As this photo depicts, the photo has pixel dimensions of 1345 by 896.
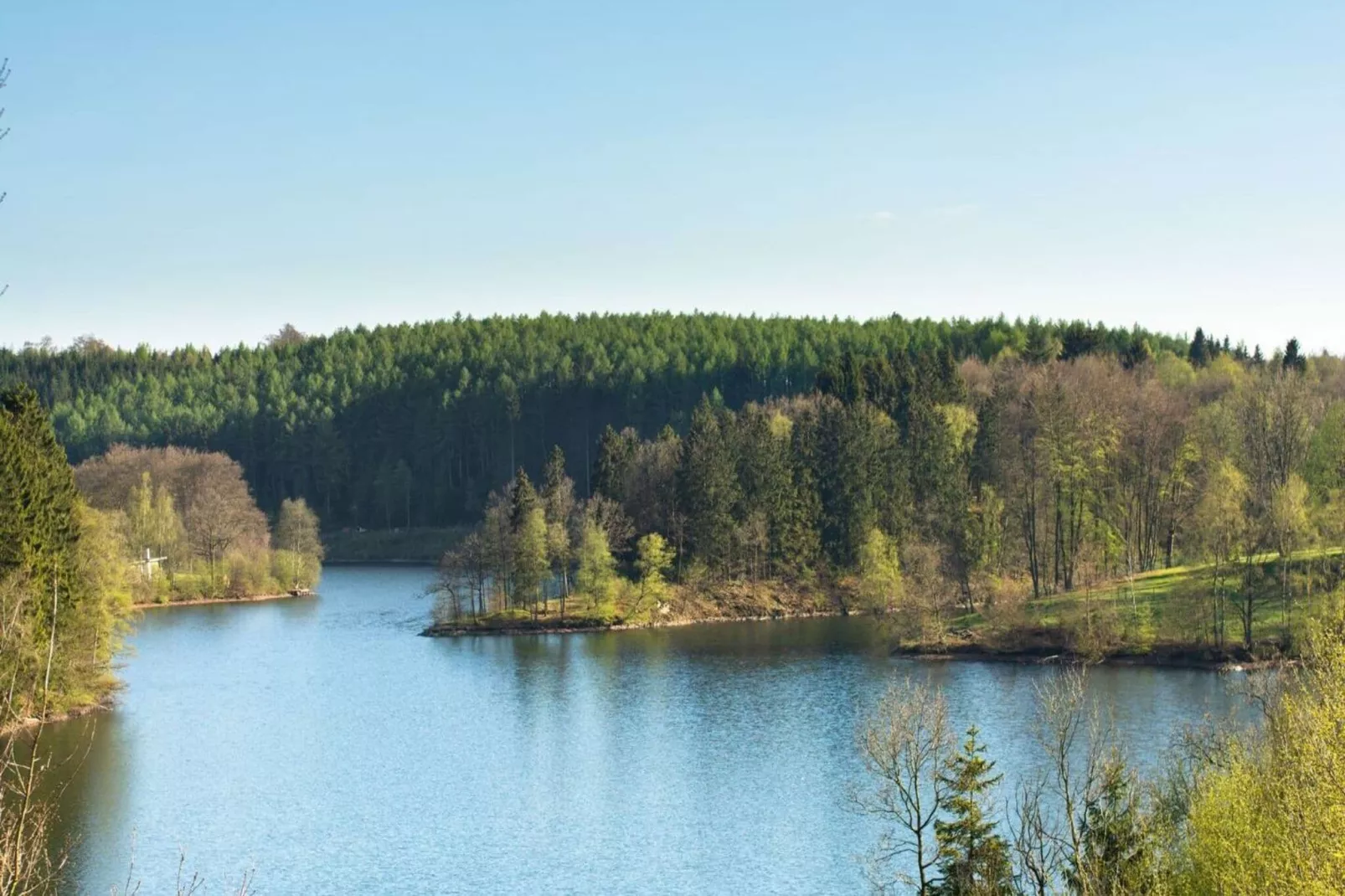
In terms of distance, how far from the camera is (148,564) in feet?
399

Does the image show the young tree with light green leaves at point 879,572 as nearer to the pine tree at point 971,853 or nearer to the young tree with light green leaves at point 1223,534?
the young tree with light green leaves at point 1223,534

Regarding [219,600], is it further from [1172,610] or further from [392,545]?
[1172,610]

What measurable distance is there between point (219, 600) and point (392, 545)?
48.3 metres

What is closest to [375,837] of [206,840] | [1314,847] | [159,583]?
[206,840]

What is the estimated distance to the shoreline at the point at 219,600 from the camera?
117 meters

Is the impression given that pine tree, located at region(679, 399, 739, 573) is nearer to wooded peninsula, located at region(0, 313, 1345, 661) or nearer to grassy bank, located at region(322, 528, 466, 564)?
wooded peninsula, located at region(0, 313, 1345, 661)

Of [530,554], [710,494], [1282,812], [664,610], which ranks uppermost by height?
[710,494]

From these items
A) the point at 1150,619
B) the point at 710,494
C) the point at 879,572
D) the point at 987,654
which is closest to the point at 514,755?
the point at 987,654

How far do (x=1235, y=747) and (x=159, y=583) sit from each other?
103 m

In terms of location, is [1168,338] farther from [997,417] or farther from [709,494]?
[709,494]

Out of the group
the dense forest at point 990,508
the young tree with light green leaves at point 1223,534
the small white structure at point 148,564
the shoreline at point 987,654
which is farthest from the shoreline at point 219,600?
the young tree with light green leaves at point 1223,534

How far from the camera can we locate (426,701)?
71.2 metres

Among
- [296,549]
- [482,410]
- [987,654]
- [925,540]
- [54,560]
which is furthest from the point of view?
[482,410]

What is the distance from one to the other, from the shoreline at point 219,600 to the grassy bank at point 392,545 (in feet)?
128
